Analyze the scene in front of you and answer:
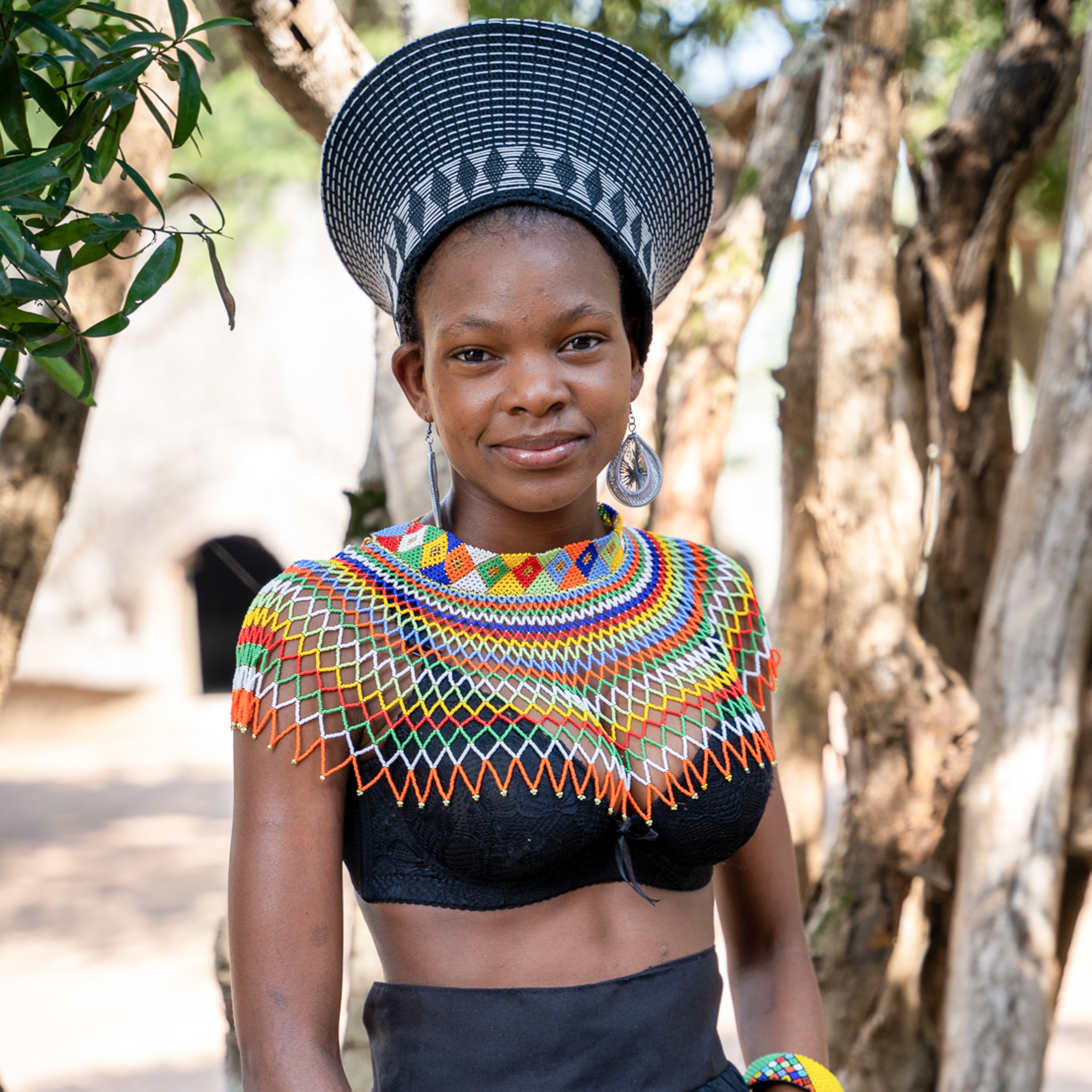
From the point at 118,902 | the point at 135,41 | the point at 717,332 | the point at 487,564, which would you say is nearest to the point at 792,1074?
the point at 487,564

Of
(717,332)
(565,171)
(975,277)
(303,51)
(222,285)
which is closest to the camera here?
(222,285)

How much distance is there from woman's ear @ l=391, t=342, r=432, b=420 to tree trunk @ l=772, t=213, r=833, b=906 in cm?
274

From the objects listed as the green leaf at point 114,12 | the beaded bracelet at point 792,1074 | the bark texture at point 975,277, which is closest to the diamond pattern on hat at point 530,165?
the green leaf at point 114,12

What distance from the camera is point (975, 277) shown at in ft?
13.2

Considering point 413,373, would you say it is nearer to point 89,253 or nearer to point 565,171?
point 565,171

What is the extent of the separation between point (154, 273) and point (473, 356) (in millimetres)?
390

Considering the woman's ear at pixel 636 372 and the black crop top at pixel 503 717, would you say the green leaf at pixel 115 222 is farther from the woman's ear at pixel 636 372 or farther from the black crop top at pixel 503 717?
the woman's ear at pixel 636 372

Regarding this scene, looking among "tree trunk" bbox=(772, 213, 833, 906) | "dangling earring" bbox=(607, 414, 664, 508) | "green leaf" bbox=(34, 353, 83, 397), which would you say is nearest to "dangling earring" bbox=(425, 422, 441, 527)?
"dangling earring" bbox=(607, 414, 664, 508)

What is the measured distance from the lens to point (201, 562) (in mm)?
15461

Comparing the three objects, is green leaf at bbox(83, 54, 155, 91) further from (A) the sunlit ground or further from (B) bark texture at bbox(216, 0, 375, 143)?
(A) the sunlit ground

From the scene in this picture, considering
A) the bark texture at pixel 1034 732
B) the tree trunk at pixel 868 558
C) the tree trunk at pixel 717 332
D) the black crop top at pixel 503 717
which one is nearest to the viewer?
the black crop top at pixel 503 717

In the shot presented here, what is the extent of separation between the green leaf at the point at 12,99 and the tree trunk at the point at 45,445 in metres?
1.31

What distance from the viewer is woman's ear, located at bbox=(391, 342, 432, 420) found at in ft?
5.62

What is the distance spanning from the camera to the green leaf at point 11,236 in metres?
1.19
